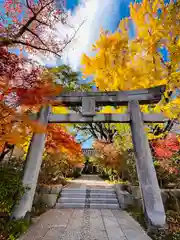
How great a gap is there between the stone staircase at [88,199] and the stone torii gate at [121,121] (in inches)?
120

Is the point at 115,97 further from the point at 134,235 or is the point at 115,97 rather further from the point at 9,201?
the point at 9,201

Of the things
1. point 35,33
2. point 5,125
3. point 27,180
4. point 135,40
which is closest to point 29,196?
point 27,180

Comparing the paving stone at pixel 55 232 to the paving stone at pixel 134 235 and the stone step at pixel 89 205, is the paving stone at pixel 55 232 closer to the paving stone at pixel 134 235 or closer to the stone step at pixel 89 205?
the paving stone at pixel 134 235

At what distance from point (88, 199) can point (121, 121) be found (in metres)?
4.39

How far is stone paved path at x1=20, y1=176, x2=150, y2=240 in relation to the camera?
4625 millimetres

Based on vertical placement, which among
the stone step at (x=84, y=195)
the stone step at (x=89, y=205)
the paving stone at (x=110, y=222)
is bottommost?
the paving stone at (x=110, y=222)

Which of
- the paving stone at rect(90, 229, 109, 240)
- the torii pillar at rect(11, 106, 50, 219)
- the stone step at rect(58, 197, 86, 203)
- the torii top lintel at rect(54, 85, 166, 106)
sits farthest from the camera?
the stone step at rect(58, 197, 86, 203)

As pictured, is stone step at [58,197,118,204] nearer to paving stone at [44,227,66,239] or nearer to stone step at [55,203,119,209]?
stone step at [55,203,119,209]

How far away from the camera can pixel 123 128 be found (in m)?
11.6

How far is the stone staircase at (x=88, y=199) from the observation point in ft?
27.1

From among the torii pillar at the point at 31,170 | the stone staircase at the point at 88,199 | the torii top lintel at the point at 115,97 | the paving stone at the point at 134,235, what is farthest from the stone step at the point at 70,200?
the torii top lintel at the point at 115,97

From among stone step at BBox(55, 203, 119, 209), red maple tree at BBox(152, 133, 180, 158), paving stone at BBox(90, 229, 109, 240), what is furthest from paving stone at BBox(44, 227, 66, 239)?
red maple tree at BBox(152, 133, 180, 158)

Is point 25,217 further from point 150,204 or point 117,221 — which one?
point 150,204

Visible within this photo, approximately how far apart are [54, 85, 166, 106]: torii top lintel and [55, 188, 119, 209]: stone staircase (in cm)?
448
